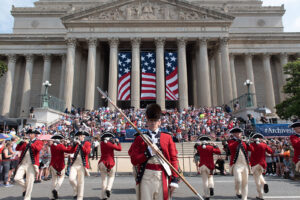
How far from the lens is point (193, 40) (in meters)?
33.7

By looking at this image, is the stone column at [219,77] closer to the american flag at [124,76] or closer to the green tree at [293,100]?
the green tree at [293,100]

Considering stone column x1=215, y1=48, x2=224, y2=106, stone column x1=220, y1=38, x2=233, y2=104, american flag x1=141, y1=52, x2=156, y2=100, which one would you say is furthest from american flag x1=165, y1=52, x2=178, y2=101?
stone column x1=215, y1=48, x2=224, y2=106

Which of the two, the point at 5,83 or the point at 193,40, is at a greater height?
the point at 193,40

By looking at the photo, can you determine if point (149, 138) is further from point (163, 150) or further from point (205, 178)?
→ point (205, 178)

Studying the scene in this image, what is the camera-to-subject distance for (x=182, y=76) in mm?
31562

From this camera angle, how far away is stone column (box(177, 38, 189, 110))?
30.6 m

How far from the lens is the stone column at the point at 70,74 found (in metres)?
30.9

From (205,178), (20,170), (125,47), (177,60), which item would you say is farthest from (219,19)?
(20,170)

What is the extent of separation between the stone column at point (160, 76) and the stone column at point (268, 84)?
1680 cm

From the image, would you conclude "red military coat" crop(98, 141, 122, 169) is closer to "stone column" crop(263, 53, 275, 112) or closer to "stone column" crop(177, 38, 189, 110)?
"stone column" crop(177, 38, 189, 110)

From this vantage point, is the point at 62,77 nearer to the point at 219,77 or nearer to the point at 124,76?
the point at 124,76

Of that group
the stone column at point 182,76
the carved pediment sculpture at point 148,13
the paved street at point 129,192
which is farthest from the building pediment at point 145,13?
the paved street at point 129,192

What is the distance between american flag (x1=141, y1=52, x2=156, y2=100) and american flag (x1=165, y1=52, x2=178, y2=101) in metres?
1.85

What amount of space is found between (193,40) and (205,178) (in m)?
28.7
